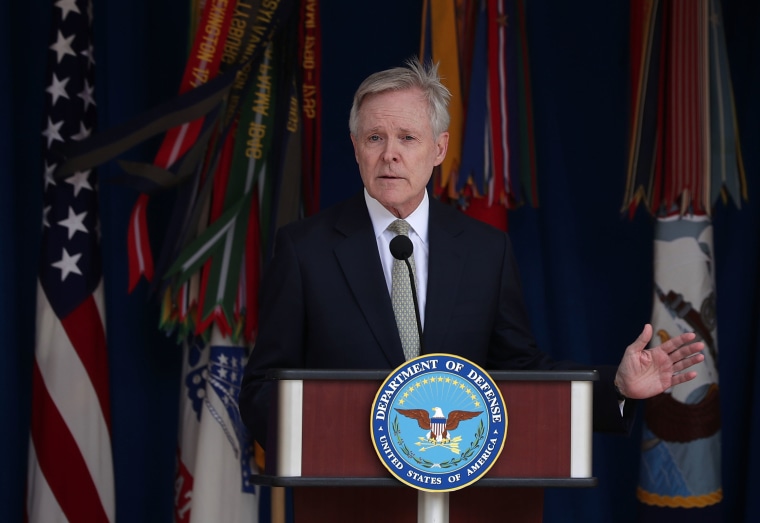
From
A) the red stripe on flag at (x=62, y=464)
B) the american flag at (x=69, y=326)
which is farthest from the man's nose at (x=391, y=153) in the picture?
the red stripe on flag at (x=62, y=464)

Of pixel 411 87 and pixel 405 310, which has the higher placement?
pixel 411 87

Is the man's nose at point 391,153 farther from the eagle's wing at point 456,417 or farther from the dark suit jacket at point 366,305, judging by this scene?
the eagle's wing at point 456,417

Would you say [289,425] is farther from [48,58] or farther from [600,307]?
[600,307]

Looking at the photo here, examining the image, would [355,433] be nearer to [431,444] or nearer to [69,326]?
[431,444]

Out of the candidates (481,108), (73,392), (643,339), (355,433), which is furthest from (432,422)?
(73,392)

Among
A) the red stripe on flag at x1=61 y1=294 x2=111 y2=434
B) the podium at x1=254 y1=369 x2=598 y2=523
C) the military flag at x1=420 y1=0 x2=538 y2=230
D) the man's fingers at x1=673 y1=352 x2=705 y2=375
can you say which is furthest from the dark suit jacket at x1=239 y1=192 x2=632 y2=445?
the red stripe on flag at x1=61 y1=294 x2=111 y2=434

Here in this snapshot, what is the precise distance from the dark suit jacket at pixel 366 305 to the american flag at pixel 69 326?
61.8 inches

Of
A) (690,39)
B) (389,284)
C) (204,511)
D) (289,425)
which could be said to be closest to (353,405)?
(289,425)

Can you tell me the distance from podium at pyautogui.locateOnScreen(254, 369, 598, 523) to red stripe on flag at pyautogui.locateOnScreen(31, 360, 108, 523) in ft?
6.59

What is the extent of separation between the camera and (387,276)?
1.75 m

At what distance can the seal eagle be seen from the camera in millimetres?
1266

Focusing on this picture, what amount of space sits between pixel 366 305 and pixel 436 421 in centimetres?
45

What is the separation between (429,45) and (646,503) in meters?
1.56

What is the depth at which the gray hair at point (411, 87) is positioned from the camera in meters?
1.74
